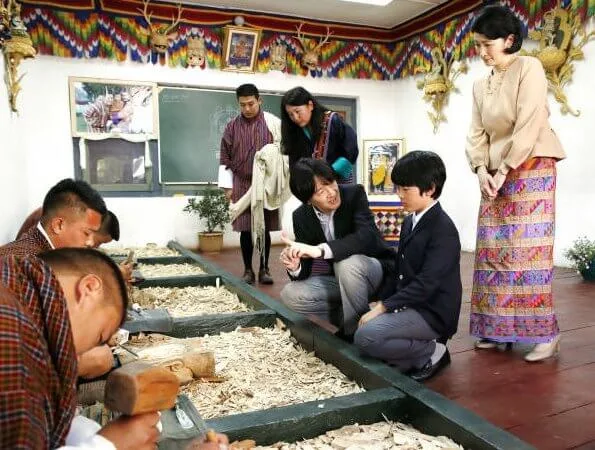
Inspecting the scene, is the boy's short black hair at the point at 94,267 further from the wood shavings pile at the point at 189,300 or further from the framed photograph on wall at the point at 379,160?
the framed photograph on wall at the point at 379,160

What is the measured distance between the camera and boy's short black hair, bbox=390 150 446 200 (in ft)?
6.21

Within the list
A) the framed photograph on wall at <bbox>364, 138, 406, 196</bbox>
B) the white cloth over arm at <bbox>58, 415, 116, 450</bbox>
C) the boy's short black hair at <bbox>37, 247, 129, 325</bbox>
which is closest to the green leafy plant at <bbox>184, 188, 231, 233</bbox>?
the framed photograph on wall at <bbox>364, 138, 406, 196</bbox>

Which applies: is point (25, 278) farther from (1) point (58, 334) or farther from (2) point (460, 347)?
(2) point (460, 347)

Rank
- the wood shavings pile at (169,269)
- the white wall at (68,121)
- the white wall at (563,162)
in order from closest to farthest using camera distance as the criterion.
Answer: the wood shavings pile at (169,269) < the white wall at (563,162) < the white wall at (68,121)

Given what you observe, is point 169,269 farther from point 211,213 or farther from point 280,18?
point 280,18

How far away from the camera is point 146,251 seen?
5488 millimetres

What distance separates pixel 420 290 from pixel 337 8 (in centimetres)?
501

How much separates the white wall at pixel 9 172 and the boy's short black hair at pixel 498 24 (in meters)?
3.38

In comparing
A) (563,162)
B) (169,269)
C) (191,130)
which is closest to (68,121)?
(191,130)

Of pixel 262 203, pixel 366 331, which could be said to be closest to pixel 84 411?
pixel 366 331

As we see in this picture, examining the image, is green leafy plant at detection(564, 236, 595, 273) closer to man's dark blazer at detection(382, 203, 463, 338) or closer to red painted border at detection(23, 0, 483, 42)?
man's dark blazer at detection(382, 203, 463, 338)

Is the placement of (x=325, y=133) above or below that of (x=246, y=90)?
below

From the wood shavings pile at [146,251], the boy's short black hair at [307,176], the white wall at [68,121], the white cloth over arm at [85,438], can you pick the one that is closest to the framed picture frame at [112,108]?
the white wall at [68,121]

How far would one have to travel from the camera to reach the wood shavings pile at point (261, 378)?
5.85 ft
